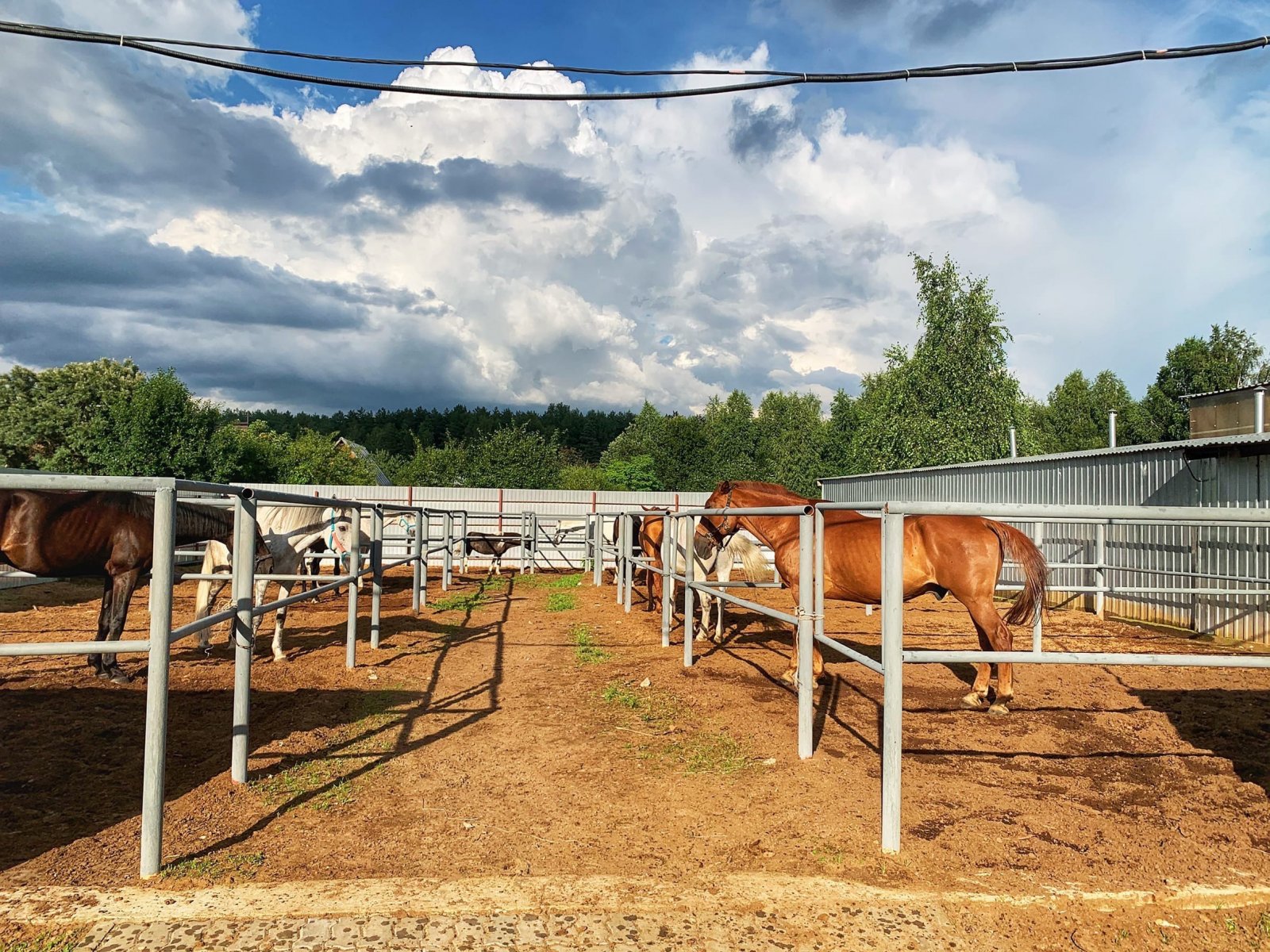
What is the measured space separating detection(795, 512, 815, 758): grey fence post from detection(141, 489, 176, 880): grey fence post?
10.1 feet

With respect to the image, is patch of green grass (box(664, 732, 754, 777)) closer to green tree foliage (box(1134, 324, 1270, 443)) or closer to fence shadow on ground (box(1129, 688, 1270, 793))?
fence shadow on ground (box(1129, 688, 1270, 793))

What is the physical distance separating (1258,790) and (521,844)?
3897mm

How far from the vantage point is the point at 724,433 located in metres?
57.2

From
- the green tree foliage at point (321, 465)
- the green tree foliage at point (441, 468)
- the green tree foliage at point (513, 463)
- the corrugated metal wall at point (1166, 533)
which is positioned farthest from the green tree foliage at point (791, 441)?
the green tree foliage at point (321, 465)

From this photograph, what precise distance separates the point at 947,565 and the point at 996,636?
2.16 feet

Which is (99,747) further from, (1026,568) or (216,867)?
(1026,568)

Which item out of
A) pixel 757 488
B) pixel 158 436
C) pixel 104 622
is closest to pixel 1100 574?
pixel 757 488

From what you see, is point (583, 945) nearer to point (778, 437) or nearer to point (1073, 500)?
point (1073, 500)

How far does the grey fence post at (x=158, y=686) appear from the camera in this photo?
2768mm

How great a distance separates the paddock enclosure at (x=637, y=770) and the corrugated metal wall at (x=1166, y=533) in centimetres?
289

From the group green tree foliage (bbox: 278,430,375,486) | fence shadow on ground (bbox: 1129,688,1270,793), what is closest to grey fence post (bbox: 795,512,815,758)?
fence shadow on ground (bbox: 1129,688,1270,793)

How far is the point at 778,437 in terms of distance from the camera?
58.8 meters

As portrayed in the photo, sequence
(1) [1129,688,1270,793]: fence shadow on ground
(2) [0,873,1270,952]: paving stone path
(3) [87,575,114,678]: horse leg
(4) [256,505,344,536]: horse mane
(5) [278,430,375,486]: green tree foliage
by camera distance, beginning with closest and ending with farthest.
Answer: (2) [0,873,1270,952]: paving stone path, (1) [1129,688,1270,793]: fence shadow on ground, (3) [87,575,114,678]: horse leg, (4) [256,505,344,536]: horse mane, (5) [278,430,375,486]: green tree foliage

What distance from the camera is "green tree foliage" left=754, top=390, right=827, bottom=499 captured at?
43281 millimetres
